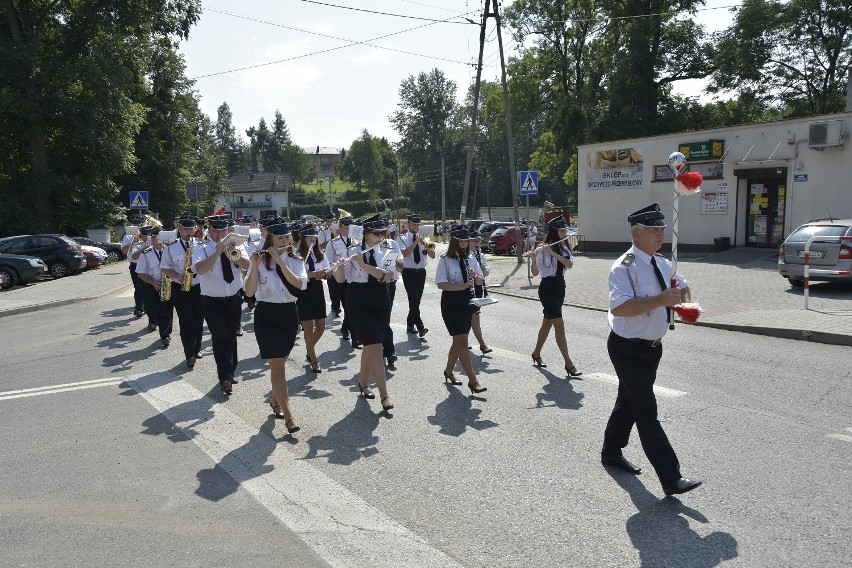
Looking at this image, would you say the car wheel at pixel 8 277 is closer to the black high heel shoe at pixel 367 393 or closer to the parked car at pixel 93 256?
the parked car at pixel 93 256

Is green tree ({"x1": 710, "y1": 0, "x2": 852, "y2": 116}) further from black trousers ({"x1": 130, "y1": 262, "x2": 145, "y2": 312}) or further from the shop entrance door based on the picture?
black trousers ({"x1": 130, "y1": 262, "x2": 145, "y2": 312})

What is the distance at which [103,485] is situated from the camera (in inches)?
205

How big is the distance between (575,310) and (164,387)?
8.77m

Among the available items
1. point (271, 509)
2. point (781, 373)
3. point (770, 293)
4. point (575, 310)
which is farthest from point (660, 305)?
point (770, 293)

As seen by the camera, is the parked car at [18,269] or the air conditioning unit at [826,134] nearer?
the air conditioning unit at [826,134]

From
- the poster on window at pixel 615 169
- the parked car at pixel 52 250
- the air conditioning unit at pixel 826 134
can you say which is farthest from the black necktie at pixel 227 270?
the poster on window at pixel 615 169

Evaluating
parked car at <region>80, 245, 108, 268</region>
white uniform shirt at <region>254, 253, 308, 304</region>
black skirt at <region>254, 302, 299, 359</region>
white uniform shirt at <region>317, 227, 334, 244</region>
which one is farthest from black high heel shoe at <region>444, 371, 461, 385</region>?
parked car at <region>80, 245, 108, 268</region>

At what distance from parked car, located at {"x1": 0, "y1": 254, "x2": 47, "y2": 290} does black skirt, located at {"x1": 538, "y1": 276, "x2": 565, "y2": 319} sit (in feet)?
62.8

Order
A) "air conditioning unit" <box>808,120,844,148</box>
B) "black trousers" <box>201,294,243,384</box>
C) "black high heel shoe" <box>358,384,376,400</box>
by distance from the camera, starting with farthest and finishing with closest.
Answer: "air conditioning unit" <box>808,120,844,148</box> → "black trousers" <box>201,294,243,384</box> → "black high heel shoe" <box>358,384,376,400</box>

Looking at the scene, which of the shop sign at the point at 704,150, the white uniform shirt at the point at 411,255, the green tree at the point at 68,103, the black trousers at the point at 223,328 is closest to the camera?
the black trousers at the point at 223,328

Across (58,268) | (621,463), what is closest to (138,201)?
(58,268)

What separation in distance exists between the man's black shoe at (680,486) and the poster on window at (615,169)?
2454 cm

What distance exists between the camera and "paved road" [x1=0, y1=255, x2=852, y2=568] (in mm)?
4133

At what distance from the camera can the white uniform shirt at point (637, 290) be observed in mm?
4727
